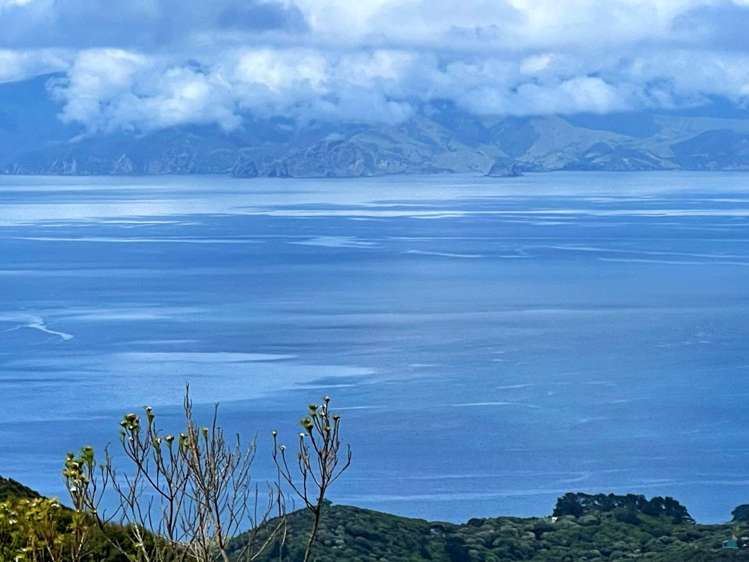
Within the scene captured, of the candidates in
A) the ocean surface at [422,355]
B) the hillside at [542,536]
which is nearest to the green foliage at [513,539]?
the hillside at [542,536]

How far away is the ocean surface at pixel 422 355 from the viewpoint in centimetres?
3378

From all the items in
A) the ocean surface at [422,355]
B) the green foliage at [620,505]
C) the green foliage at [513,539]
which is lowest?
the green foliage at [513,539]

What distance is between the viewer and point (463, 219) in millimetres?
115312

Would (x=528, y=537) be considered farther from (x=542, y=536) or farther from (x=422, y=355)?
(x=422, y=355)

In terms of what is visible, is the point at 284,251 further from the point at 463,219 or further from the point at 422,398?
the point at 422,398

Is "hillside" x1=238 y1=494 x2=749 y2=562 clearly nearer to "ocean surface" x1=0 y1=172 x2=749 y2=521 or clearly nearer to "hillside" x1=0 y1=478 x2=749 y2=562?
"hillside" x1=0 y1=478 x2=749 y2=562

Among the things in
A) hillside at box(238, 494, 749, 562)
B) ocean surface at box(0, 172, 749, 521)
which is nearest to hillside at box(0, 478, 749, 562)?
hillside at box(238, 494, 749, 562)

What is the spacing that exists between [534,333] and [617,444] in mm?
14367

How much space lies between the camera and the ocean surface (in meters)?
33.8

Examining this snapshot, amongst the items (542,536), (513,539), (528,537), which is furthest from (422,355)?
(513,539)

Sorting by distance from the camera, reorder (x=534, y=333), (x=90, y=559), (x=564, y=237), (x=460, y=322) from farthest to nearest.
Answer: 1. (x=564, y=237)
2. (x=460, y=322)
3. (x=534, y=333)
4. (x=90, y=559)

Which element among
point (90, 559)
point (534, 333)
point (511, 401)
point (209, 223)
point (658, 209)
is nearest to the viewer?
point (90, 559)

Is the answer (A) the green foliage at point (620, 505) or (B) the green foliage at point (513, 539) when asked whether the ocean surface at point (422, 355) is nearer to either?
(A) the green foliage at point (620, 505)

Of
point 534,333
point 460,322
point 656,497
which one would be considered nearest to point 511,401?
point 656,497
